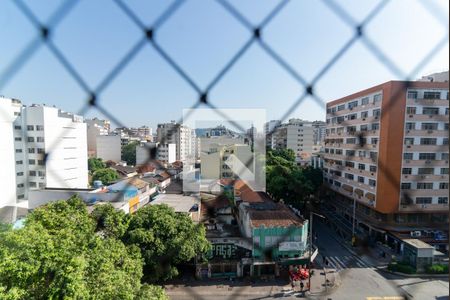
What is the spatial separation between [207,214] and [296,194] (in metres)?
2.98

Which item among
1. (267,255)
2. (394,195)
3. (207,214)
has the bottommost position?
(267,255)

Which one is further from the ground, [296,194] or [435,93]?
[435,93]

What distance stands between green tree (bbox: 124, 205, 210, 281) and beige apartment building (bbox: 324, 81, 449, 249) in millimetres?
2898

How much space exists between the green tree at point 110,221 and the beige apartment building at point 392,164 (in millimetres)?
3800

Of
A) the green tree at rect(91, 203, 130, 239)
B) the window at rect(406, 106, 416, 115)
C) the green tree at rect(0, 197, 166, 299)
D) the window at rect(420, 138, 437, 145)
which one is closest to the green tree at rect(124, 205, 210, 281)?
the green tree at rect(91, 203, 130, 239)

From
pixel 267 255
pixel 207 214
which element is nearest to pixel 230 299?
pixel 267 255

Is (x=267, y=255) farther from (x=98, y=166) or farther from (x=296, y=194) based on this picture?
(x=98, y=166)

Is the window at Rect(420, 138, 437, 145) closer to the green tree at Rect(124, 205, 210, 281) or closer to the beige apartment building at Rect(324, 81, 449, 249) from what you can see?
the beige apartment building at Rect(324, 81, 449, 249)

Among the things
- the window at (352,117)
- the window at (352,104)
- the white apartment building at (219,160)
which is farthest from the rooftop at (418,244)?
the white apartment building at (219,160)

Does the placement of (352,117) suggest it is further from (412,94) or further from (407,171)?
(407,171)

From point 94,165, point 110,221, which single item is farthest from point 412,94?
point 94,165

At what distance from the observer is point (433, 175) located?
530cm

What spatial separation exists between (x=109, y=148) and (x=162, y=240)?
1187cm

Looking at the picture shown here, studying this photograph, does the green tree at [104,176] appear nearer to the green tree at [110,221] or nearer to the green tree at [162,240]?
the green tree at [110,221]
